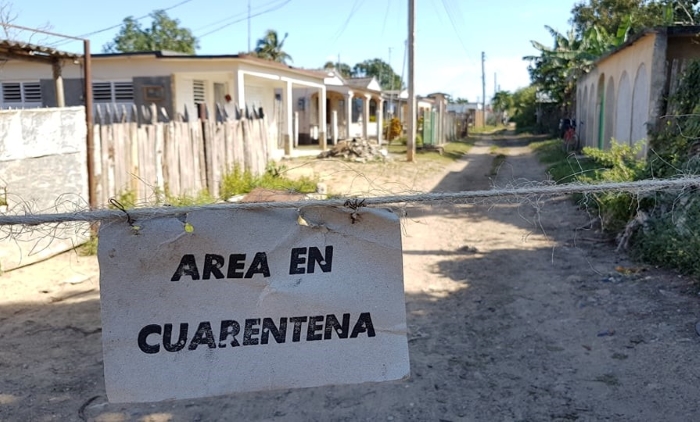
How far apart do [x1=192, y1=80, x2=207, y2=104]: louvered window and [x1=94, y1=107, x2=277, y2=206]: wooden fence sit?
21.8ft

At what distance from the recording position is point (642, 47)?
40.8 ft

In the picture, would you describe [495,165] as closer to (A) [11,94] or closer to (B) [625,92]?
(B) [625,92]

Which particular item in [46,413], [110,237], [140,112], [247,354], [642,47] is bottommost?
[46,413]

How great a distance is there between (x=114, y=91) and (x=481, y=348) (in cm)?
1490

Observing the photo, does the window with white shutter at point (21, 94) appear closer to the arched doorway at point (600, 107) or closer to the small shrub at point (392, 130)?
the arched doorway at point (600, 107)

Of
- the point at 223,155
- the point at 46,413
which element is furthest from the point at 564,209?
Answer: the point at 46,413

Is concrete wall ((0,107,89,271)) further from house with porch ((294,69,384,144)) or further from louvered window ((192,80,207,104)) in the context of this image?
house with porch ((294,69,384,144))

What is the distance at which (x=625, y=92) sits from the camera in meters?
14.6

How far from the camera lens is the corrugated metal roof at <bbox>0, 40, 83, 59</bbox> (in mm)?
7091

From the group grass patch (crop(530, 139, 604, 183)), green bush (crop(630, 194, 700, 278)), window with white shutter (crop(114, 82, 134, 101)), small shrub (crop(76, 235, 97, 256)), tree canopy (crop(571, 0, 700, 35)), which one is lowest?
small shrub (crop(76, 235, 97, 256))

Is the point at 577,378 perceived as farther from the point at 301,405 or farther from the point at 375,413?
the point at 301,405

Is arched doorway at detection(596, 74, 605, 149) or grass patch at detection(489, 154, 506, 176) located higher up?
arched doorway at detection(596, 74, 605, 149)

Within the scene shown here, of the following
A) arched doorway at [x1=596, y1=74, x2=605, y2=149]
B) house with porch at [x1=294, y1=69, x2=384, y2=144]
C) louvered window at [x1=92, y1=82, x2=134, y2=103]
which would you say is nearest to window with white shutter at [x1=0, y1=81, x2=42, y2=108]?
louvered window at [x1=92, y1=82, x2=134, y2=103]

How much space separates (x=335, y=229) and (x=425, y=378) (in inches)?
106
